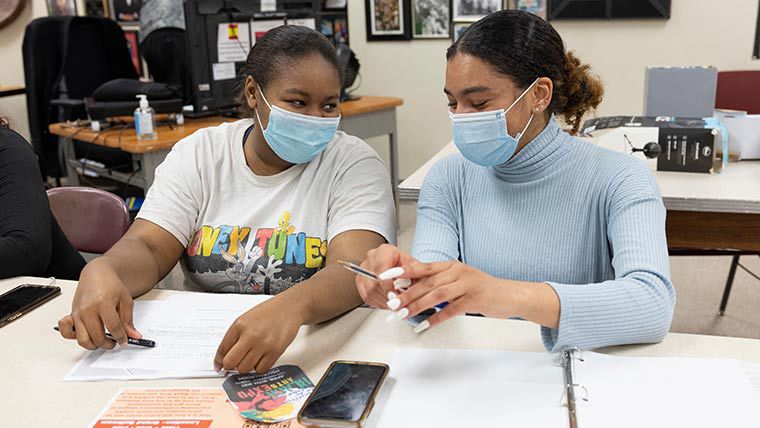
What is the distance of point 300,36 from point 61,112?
9.25ft

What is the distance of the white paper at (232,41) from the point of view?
9.62 ft

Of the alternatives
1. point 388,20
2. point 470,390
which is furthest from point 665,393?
point 388,20

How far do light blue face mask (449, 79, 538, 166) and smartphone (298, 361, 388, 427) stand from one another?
0.50 m

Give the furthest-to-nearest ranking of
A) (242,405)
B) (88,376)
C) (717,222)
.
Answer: (717,222) < (88,376) < (242,405)

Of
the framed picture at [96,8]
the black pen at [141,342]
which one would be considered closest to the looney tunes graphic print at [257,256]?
the black pen at [141,342]

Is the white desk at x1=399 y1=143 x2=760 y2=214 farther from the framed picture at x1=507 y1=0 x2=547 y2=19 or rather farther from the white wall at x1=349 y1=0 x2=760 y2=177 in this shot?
the framed picture at x1=507 y1=0 x2=547 y2=19

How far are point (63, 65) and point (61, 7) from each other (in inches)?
59.2

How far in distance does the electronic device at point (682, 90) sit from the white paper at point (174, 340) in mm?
1835

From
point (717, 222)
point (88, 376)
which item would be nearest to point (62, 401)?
point (88, 376)

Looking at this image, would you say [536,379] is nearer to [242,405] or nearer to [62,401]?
[242,405]

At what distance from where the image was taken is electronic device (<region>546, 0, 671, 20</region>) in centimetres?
354

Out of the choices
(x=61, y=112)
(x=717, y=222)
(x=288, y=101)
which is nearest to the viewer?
(x=288, y=101)

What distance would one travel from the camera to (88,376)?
3.44ft

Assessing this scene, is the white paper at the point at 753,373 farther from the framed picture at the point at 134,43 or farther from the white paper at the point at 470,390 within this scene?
the framed picture at the point at 134,43
